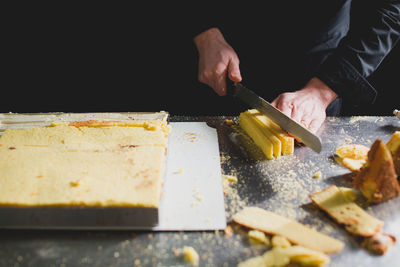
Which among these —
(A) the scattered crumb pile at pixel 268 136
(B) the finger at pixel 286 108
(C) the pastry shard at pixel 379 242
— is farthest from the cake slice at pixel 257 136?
(C) the pastry shard at pixel 379 242

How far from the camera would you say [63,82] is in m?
3.39

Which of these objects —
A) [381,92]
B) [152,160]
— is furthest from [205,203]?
[381,92]

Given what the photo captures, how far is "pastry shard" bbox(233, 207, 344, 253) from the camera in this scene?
1.27 meters

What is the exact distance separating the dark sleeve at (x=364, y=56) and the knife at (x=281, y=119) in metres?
0.65

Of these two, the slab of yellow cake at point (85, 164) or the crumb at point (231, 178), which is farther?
the crumb at point (231, 178)

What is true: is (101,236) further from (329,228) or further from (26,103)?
(26,103)

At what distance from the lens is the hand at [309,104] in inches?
84.6

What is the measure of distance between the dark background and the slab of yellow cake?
4.26 ft

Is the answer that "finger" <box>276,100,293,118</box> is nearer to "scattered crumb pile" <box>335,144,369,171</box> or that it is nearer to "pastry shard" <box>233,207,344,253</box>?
"scattered crumb pile" <box>335,144,369,171</box>

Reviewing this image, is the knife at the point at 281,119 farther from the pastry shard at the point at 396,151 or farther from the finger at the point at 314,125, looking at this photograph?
the pastry shard at the point at 396,151

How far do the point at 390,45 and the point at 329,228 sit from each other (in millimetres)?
1775

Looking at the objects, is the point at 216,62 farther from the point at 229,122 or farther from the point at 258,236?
the point at 258,236

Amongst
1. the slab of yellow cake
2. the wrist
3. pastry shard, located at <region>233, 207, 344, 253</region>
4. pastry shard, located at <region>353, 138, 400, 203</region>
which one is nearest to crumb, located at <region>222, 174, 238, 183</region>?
pastry shard, located at <region>233, 207, 344, 253</region>

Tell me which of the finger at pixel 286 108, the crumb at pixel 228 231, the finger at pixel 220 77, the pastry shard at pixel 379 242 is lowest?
the crumb at pixel 228 231
